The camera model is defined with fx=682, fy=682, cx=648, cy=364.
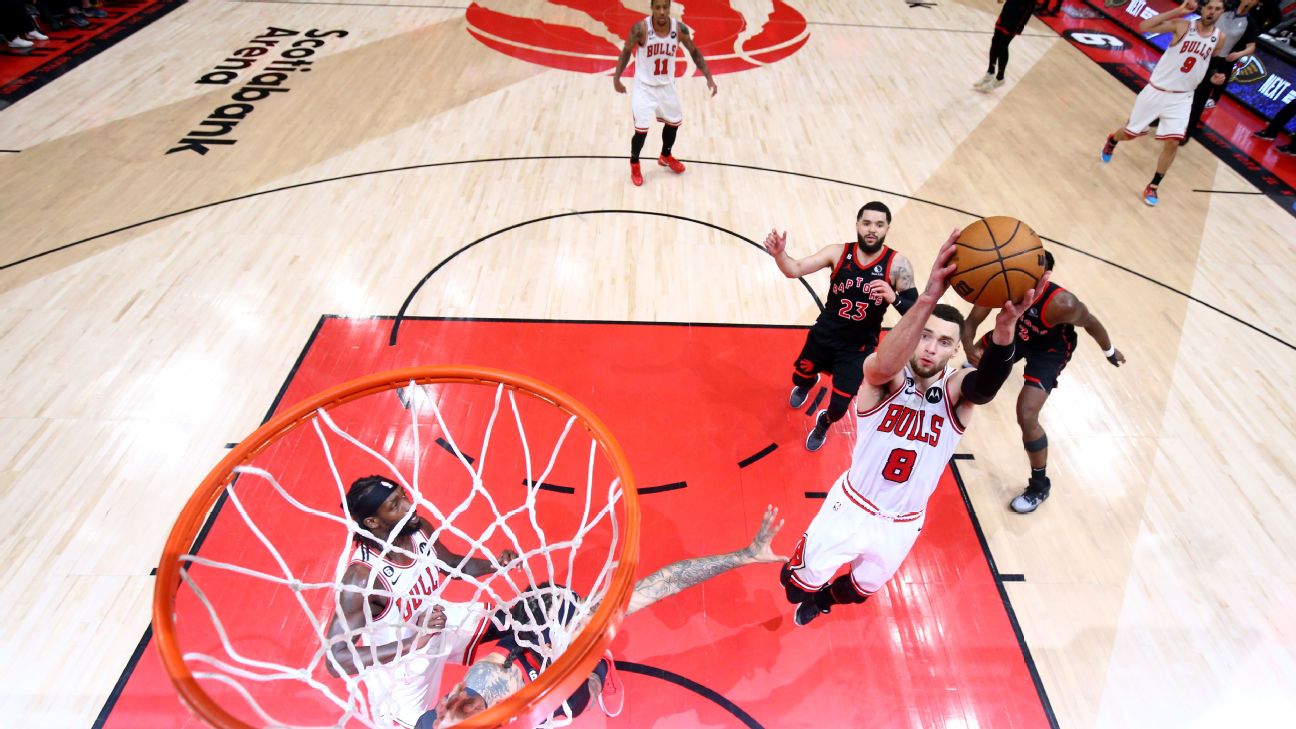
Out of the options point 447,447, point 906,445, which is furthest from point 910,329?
point 447,447

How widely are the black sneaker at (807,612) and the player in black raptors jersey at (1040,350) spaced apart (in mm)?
1495

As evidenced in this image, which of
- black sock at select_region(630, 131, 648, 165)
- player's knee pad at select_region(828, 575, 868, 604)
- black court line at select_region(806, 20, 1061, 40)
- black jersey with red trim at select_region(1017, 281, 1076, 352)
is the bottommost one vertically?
player's knee pad at select_region(828, 575, 868, 604)

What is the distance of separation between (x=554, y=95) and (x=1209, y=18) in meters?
6.20

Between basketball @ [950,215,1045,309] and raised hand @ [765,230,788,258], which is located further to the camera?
raised hand @ [765,230,788,258]

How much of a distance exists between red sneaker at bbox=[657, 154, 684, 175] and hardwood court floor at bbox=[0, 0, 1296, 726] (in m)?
0.11

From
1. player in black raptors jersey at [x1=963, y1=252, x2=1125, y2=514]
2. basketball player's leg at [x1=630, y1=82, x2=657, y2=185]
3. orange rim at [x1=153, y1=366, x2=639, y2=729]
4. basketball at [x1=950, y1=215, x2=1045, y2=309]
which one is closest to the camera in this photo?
orange rim at [x1=153, y1=366, x2=639, y2=729]

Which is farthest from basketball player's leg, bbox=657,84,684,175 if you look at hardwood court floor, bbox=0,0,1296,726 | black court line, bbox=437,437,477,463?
black court line, bbox=437,437,477,463

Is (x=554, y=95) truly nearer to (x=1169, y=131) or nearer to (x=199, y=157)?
(x=199, y=157)

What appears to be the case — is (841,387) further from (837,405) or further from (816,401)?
(816,401)

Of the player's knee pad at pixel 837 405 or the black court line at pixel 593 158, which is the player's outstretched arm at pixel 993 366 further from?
the black court line at pixel 593 158

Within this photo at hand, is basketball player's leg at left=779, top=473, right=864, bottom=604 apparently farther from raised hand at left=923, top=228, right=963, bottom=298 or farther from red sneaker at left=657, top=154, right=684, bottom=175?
red sneaker at left=657, top=154, right=684, bottom=175

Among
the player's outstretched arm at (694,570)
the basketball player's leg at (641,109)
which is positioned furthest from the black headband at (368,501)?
the basketball player's leg at (641,109)

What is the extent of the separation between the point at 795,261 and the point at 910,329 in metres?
1.56

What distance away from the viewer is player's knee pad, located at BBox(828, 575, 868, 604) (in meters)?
3.02
